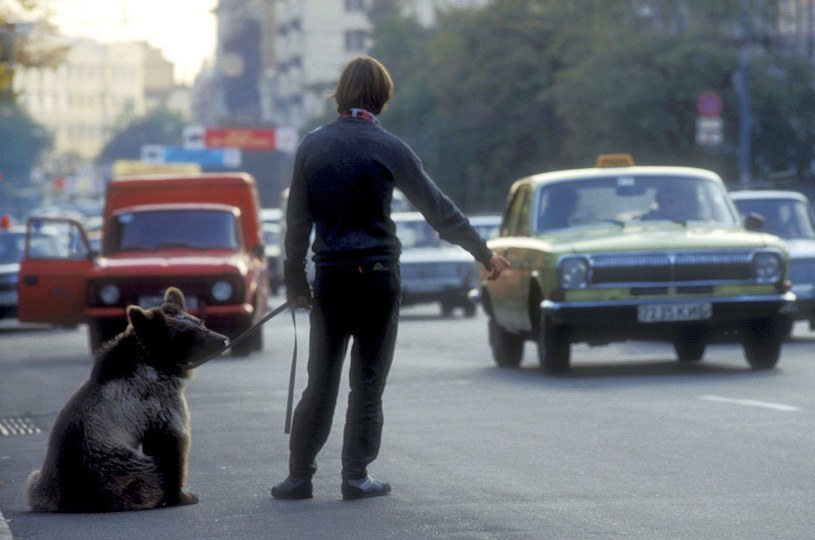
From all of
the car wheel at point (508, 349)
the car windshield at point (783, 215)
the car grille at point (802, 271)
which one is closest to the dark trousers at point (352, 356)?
the car wheel at point (508, 349)

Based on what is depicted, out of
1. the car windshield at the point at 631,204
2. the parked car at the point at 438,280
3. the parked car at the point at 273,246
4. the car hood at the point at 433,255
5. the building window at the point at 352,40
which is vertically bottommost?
the parked car at the point at 273,246

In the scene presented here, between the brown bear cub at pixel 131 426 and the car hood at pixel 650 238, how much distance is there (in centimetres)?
821

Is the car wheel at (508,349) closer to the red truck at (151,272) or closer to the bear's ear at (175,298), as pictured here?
the red truck at (151,272)

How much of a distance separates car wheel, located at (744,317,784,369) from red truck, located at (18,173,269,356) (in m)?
7.28

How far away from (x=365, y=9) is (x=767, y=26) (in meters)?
81.2

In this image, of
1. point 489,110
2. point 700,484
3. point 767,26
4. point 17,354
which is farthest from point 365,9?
point 700,484

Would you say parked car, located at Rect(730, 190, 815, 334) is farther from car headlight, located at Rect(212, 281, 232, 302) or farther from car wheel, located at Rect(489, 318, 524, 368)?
car headlight, located at Rect(212, 281, 232, 302)

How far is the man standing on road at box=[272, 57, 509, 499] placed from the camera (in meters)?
8.73

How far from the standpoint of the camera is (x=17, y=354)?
26.0 meters

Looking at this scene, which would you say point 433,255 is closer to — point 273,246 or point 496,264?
point 273,246

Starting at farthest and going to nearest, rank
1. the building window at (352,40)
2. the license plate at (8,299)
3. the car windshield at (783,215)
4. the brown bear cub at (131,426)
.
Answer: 1. the building window at (352,40)
2. the license plate at (8,299)
3. the car windshield at (783,215)
4. the brown bear cub at (131,426)

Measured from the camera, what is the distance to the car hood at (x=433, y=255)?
3441 centimetres

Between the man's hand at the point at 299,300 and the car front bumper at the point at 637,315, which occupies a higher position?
the man's hand at the point at 299,300

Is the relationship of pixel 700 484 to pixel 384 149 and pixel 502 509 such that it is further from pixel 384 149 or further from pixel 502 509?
pixel 384 149
